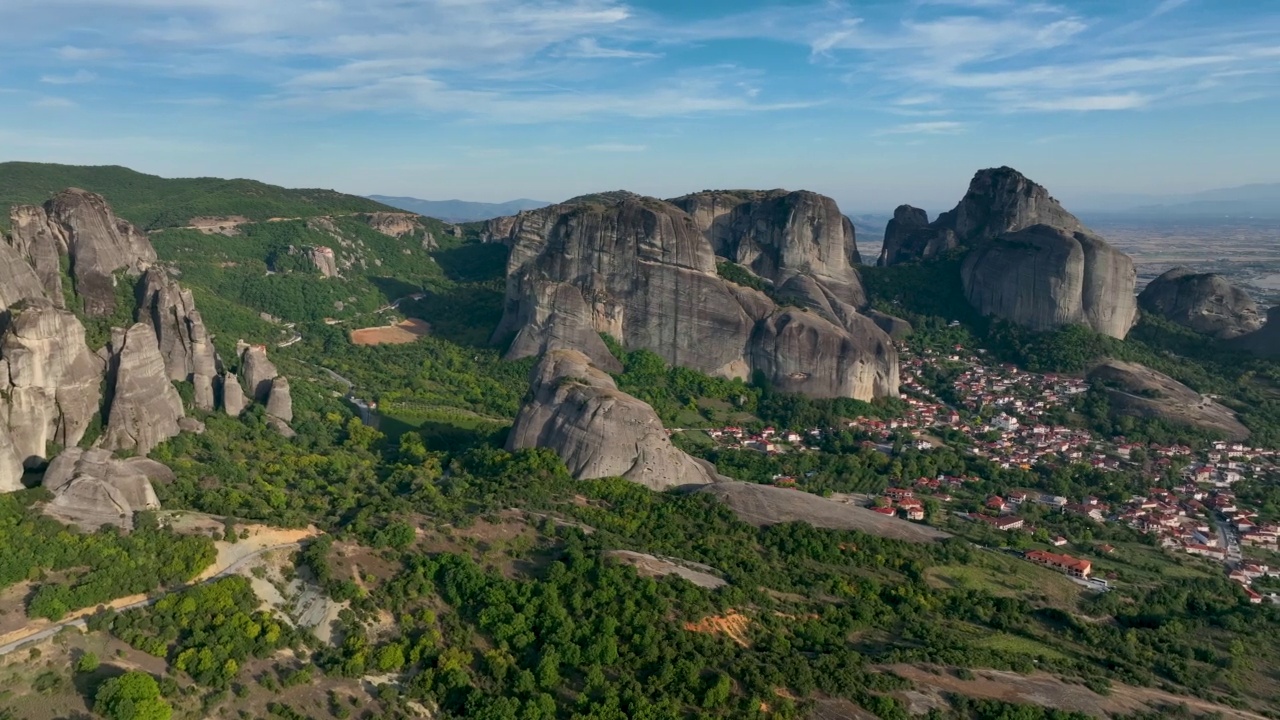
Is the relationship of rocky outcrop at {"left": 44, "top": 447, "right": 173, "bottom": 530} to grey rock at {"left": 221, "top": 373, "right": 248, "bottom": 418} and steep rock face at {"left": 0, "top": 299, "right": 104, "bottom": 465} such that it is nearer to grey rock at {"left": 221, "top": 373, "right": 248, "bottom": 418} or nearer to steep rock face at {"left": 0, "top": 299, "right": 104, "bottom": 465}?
steep rock face at {"left": 0, "top": 299, "right": 104, "bottom": 465}

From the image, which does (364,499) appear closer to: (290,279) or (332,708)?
(332,708)

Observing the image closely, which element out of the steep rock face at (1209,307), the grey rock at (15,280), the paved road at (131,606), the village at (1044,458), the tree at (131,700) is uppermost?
the grey rock at (15,280)

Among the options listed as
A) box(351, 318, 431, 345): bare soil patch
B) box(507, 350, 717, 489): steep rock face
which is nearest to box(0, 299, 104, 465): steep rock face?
box(507, 350, 717, 489): steep rock face

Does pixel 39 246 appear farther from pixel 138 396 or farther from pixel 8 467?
pixel 8 467

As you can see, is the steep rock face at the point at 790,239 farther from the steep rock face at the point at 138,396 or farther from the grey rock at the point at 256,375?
the steep rock face at the point at 138,396

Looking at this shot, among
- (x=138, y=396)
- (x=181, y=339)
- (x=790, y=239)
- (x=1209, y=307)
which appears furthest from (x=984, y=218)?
(x=138, y=396)

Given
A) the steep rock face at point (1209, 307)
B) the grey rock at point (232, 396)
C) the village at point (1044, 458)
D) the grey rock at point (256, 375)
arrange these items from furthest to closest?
1. the steep rock face at point (1209, 307)
2. the grey rock at point (256, 375)
3. the grey rock at point (232, 396)
4. the village at point (1044, 458)

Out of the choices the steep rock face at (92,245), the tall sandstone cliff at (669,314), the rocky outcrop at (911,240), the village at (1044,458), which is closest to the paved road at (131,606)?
the steep rock face at (92,245)
